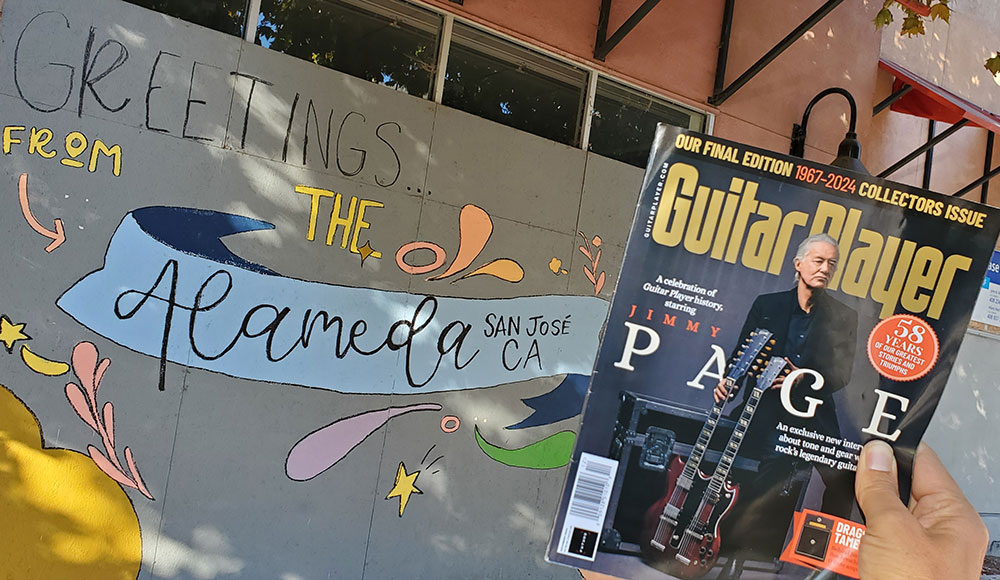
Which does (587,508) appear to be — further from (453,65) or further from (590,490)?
(453,65)

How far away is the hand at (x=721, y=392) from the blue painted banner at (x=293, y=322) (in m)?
3.11

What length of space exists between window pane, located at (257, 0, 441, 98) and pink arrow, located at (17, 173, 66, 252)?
1443 millimetres

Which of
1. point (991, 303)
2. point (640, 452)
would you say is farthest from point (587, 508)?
point (991, 303)

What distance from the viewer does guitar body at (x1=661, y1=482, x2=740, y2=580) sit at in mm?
1454

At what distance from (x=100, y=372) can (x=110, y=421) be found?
0.85ft

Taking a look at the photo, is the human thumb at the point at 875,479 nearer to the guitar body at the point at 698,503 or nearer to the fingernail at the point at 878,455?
the fingernail at the point at 878,455

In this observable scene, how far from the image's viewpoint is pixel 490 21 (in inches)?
186

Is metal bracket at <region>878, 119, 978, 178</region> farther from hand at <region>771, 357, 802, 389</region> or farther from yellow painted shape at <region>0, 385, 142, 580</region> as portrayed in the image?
yellow painted shape at <region>0, 385, 142, 580</region>

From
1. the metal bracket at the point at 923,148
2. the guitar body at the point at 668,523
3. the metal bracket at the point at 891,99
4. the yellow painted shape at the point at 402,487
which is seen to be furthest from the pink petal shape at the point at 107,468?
the metal bracket at the point at 923,148

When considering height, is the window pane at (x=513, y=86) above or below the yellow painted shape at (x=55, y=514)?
above

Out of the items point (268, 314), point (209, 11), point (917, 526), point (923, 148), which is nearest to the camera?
point (917, 526)

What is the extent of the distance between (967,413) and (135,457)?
813 cm

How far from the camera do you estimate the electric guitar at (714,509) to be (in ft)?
4.77

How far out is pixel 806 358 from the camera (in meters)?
1.46
